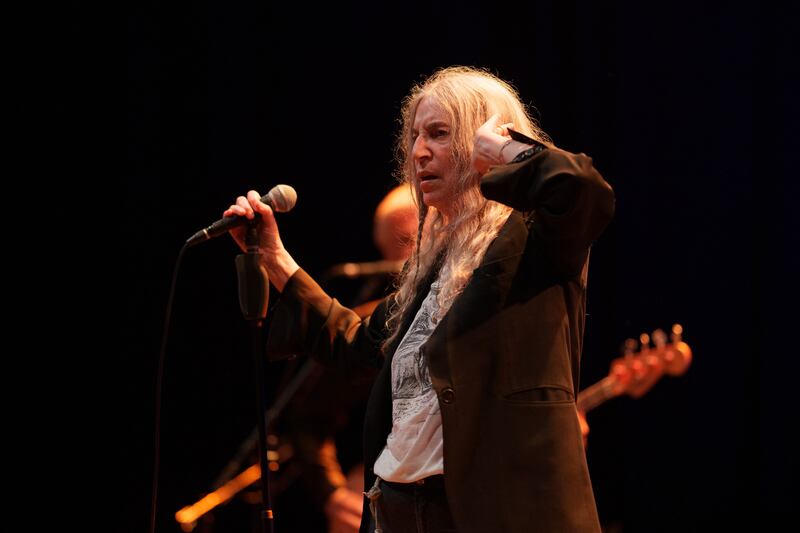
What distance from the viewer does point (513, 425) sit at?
156 centimetres

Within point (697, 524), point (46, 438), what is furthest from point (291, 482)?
point (697, 524)

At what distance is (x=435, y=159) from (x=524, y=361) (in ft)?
1.74

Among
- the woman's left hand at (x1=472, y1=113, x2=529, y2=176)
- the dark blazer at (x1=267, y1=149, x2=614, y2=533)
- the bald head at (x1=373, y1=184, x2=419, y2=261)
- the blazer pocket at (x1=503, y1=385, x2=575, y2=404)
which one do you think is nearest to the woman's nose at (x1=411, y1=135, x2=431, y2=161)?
the woman's left hand at (x1=472, y1=113, x2=529, y2=176)

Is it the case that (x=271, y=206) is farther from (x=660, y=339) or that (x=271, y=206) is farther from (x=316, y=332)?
(x=660, y=339)

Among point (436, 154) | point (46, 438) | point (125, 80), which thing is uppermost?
point (125, 80)

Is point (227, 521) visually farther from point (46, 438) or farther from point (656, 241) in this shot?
point (656, 241)

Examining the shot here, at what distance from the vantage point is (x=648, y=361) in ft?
12.2

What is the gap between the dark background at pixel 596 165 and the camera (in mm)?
3648

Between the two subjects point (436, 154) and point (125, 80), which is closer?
point (436, 154)

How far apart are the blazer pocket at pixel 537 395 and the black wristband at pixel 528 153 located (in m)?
0.40

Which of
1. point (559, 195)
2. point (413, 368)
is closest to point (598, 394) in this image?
point (413, 368)

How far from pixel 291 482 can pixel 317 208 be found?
121 centimetres

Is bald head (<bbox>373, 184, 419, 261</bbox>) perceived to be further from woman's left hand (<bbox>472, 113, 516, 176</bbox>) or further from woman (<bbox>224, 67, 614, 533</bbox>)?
woman's left hand (<bbox>472, 113, 516, 176</bbox>)

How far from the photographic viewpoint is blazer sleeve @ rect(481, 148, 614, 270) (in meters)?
1.52
